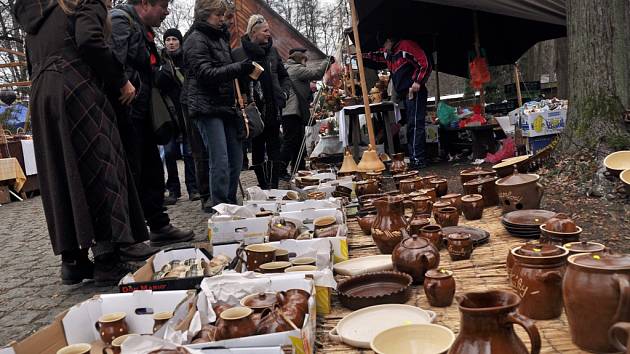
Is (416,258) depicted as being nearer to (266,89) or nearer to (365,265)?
(365,265)

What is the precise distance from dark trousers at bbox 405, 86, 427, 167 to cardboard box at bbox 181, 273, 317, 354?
5.57m

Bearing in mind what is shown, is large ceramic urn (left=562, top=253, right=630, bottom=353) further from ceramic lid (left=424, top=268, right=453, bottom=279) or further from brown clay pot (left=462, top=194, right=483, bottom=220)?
brown clay pot (left=462, top=194, right=483, bottom=220)

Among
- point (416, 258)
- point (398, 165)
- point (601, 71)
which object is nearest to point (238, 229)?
point (416, 258)

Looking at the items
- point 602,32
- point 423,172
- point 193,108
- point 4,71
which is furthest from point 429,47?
point 4,71

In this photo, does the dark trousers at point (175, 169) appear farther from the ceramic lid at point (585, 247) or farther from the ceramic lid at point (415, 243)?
the ceramic lid at point (585, 247)

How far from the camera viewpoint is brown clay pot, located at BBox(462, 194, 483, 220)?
11.0ft

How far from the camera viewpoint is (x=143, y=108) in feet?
13.4

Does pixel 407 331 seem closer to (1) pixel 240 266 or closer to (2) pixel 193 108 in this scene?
(1) pixel 240 266

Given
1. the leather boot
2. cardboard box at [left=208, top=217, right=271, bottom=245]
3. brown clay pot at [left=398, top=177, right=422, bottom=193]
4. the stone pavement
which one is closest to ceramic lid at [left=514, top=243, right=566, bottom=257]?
cardboard box at [left=208, top=217, right=271, bottom=245]

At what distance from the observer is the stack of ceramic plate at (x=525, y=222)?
279 centimetres

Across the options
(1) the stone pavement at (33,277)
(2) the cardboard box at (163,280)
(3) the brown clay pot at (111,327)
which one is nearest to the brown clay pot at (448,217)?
(2) the cardboard box at (163,280)

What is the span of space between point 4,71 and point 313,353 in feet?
78.0

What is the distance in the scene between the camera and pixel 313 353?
1848 millimetres

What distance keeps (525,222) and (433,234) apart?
0.57m
